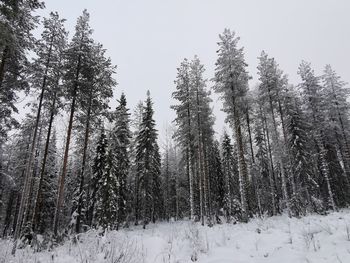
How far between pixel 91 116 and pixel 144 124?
12.5 m

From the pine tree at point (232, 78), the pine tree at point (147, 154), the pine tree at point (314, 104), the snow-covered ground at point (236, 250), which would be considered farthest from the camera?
the pine tree at point (147, 154)

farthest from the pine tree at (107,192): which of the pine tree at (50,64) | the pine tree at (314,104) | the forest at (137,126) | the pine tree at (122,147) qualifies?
the pine tree at (314,104)

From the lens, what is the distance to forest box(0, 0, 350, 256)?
1628 centimetres

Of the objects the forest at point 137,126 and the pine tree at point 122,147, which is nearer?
the forest at point 137,126

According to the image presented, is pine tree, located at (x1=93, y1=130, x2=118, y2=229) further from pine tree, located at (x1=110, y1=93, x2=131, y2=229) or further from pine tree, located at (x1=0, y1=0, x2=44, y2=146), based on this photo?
pine tree, located at (x1=0, y1=0, x2=44, y2=146)

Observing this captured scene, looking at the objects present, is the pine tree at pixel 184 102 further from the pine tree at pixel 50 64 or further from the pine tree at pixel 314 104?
the pine tree at pixel 314 104

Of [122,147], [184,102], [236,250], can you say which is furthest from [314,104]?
[236,250]

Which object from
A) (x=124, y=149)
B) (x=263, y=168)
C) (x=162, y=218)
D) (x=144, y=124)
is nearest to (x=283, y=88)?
(x=263, y=168)

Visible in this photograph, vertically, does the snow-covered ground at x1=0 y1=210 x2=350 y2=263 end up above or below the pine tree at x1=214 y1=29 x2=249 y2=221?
below

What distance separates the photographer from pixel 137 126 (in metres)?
35.9

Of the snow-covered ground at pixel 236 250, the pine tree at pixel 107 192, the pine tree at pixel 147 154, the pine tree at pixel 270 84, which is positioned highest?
the pine tree at pixel 270 84

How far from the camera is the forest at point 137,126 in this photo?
1628cm

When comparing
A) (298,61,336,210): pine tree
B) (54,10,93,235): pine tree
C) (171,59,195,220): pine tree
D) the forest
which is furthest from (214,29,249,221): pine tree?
(298,61,336,210): pine tree

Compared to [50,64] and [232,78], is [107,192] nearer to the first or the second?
[50,64]
